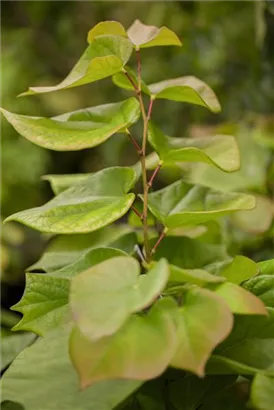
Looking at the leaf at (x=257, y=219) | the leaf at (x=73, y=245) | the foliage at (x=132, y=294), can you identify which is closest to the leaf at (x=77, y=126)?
the foliage at (x=132, y=294)

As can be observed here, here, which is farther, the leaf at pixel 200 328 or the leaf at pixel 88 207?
the leaf at pixel 88 207

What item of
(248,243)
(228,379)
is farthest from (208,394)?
(248,243)

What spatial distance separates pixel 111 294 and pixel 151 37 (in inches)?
10.3

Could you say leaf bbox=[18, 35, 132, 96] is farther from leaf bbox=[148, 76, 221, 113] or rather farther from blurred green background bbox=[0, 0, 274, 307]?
blurred green background bbox=[0, 0, 274, 307]

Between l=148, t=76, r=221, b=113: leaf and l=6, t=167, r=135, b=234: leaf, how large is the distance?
78 mm

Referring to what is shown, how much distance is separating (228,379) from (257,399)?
0.26ft

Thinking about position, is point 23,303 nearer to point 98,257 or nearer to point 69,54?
point 98,257

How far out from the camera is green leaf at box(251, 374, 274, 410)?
38 centimetres

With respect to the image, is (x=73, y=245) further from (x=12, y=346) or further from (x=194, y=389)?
(x=194, y=389)

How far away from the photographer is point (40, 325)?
46 cm

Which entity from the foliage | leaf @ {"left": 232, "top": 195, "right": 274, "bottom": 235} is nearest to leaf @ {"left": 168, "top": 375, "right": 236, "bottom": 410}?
the foliage

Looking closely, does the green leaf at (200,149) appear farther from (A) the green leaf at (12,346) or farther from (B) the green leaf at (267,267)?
(A) the green leaf at (12,346)

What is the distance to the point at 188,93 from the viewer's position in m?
0.54

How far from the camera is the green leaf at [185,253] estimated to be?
0.60m
